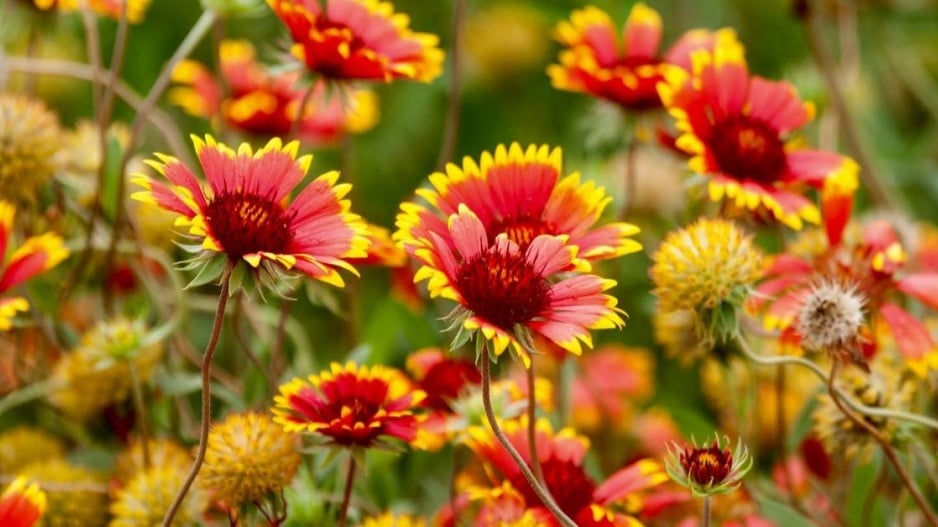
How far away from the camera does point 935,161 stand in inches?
70.2

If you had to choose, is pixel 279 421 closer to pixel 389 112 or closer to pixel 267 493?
pixel 267 493

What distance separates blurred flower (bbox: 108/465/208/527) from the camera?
3.04 ft

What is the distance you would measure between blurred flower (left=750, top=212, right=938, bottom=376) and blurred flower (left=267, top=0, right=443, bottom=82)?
357mm

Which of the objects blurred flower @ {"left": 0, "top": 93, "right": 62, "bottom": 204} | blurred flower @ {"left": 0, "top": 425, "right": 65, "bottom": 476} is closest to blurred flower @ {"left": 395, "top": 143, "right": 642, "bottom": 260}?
blurred flower @ {"left": 0, "top": 93, "right": 62, "bottom": 204}

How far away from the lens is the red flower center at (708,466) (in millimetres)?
751

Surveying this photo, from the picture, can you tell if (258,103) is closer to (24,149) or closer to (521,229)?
(24,149)

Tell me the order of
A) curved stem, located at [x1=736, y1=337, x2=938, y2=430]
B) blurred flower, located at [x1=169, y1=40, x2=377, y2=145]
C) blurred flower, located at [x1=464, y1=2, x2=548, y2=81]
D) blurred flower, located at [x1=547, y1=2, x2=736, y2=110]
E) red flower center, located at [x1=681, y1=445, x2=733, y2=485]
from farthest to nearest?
blurred flower, located at [x1=464, y1=2, x2=548, y2=81] < blurred flower, located at [x1=169, y1=40, x2=377, y2=145] < blurred flower, located at [x1=547, y1=2, x2=736, y2=110] < curved stem, located at [x1=736, y1=337, x2=938, y2=430] < red flower center, located at [x1=681, y1=445, x2=733, y2=485]

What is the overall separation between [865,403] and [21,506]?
664 mm

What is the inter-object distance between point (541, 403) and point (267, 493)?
0.84 ft

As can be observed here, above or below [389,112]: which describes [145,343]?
below

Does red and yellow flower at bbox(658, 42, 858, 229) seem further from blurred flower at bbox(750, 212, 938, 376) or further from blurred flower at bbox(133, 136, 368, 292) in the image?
blurred flower at bbox(133, 136, 368, 292)

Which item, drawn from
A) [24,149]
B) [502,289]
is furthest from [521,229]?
[24,149]

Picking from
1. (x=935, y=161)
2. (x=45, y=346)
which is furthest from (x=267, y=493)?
(x=935, y=161)

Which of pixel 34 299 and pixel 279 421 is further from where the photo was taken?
pixel 34 299
